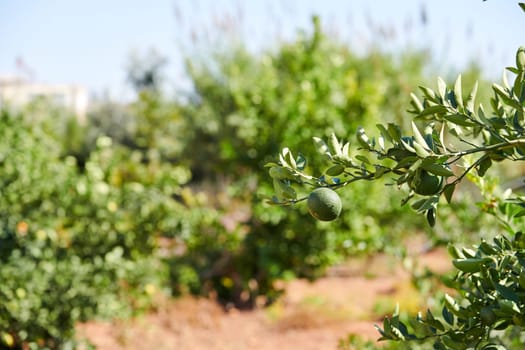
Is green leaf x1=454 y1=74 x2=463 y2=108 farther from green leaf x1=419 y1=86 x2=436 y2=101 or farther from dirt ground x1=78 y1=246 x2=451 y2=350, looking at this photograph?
dirt ground x1=78 y1=246 x2=451 y2=350

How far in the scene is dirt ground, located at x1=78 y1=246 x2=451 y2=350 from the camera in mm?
4633

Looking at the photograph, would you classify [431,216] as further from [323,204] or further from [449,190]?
[323,204]

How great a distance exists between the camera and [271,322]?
18.4 feet

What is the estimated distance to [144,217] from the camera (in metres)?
4.70

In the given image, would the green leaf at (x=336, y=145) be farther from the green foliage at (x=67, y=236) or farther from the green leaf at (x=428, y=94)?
the green foliage at (x=67, y=236)

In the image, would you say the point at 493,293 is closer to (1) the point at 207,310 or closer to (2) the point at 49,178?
(2) the point at 49,178

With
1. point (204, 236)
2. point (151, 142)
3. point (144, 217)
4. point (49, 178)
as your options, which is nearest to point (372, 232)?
point (204, 236)

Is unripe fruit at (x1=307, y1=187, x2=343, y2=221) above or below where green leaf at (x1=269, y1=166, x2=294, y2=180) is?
below

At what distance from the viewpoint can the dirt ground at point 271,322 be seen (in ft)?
15.2

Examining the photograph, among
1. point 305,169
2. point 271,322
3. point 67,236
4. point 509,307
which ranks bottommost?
point 509,307

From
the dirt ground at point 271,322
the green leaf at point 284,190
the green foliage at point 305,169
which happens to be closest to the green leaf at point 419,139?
the green leaf at point 284,190

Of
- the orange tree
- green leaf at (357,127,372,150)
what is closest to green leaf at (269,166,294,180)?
the orange tree

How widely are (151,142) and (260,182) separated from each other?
724 cm

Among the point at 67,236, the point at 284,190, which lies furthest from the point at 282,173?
the point at 67,236
